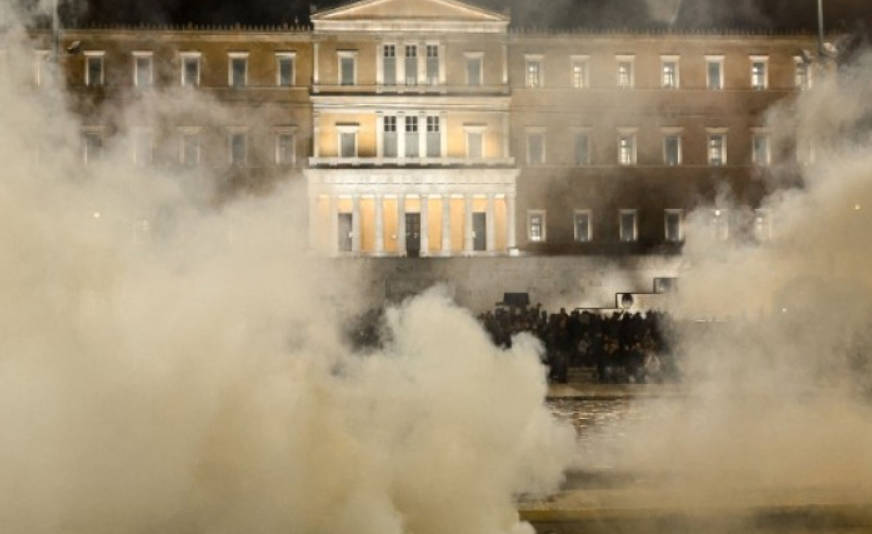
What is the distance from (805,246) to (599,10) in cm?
3422

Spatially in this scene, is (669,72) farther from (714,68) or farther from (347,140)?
(347,140)

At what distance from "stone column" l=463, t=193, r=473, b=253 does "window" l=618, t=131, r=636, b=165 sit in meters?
8.00

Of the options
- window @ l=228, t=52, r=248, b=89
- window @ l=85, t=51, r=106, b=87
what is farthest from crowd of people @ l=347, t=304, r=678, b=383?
window @ l=85, t=51, r=106, b=87

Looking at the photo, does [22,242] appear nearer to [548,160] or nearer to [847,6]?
[847,6]

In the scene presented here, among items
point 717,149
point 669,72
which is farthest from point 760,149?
point 669,72

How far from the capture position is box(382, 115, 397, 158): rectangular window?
161 ft

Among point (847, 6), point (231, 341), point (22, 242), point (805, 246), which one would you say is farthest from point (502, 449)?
point (847, 6)

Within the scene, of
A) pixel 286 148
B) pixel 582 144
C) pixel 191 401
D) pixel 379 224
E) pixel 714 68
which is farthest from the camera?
pixel 714 68

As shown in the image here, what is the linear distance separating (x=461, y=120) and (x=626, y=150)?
8.43 meters

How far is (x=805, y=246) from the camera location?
58.6 feet

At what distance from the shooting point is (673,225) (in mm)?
50125

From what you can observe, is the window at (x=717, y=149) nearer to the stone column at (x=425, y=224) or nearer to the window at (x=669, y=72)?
the window at (x=669, y=72)

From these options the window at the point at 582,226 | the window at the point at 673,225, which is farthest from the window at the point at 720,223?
the window at the point at 582,226

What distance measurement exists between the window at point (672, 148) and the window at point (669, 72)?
8.22ft
